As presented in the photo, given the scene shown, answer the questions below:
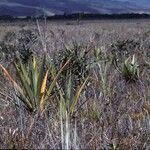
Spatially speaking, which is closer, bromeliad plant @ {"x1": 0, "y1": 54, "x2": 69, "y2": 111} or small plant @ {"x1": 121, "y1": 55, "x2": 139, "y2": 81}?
bromeliad plant @ {"x1": 0, "y1": 54, "x2": 69, "y2": 111}

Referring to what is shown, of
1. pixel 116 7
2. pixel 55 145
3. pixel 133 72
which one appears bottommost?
pixel 116 7

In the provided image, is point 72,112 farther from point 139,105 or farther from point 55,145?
point 55,145

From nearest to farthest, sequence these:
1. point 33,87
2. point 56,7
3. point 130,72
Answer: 1. point 33,87
2. point 130,72
3. point 56,7

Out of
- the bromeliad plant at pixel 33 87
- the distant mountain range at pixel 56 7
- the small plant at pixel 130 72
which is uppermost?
the bromeliad plant at pixel 33 87

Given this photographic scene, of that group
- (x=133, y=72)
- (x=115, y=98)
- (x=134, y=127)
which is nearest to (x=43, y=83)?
(x=134, y=127)

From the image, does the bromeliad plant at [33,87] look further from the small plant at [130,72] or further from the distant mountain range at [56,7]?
the distant mountain range at [56,7]

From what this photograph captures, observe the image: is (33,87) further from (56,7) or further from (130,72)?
(56,7)

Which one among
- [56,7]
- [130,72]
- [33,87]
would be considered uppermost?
[33,87]

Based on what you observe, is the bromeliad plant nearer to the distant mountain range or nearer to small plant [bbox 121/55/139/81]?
small plant [bbox 121/55/139/81]

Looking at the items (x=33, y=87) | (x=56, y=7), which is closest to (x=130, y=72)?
(x=33, y=87)

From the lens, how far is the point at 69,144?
3.99 m

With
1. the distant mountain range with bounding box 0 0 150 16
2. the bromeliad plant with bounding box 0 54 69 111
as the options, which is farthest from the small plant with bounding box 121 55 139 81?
the distant mountain range with bounding box 0 0 150 16

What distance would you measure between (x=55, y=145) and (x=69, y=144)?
0.14 meters

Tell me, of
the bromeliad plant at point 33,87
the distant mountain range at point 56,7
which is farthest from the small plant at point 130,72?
the distant mountain range at point 56,7
